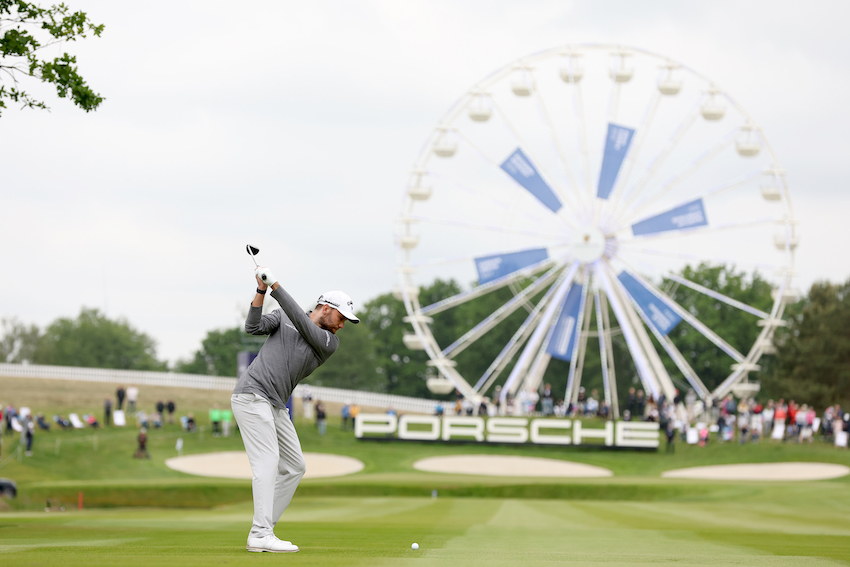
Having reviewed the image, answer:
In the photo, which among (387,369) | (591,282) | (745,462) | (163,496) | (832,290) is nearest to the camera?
(163,496)

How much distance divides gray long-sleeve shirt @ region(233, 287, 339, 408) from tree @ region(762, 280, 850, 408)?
51249 millimetres

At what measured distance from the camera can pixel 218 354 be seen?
4414 inches

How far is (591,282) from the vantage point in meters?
45.6

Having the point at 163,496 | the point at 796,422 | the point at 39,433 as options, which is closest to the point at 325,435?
the point at 39,433

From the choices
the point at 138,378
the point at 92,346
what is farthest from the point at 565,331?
the point at 92,346

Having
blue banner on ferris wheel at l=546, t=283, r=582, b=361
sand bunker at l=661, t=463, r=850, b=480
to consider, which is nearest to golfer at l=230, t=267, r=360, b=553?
sand bunker at l=661, t=463, r=850, b=480

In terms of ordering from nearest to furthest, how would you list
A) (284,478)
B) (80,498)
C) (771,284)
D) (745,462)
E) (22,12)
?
(284,478) → (22,12) → (80,498) → (745,462) → (771,284)

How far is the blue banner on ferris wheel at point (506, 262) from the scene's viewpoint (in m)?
43.5

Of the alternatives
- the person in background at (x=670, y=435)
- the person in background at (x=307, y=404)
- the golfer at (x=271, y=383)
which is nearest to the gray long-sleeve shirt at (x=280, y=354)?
the golfer at (x=271, y=383)

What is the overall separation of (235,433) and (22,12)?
33.3 metres

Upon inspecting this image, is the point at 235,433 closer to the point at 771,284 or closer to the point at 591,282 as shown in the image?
the point at 591,282

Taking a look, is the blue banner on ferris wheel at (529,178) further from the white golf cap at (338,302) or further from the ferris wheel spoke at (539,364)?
the white golf cap at (338,302)

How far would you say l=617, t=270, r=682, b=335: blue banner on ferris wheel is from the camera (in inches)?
1639

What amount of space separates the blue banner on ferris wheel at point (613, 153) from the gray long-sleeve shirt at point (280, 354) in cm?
3674
